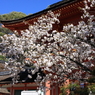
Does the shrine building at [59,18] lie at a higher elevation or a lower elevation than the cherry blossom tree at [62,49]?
higher

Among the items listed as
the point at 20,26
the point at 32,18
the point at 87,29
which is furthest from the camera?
the point at 20,26

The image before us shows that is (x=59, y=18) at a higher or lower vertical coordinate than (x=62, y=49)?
higher

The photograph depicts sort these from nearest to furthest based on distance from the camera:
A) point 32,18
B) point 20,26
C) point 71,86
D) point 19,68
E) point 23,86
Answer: point 71,86 → point 19,68 → point 32,18 → point 20,26 → point 23,86

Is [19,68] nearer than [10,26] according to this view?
Yes

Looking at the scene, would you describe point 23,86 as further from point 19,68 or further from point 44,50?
point 44,50

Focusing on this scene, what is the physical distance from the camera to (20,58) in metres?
6.37

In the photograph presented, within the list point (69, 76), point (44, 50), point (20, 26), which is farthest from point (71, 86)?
point (20, 26)

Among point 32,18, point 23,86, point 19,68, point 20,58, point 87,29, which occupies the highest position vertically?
point 32,18

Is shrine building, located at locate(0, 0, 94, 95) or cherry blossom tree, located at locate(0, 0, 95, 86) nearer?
cherry blossom tree, located at locate(0, 0, 95, 86)

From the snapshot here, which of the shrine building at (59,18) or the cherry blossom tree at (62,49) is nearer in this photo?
the cherry blossom tree at (62,49)

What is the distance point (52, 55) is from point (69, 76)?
93 cm

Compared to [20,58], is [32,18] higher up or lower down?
higher up

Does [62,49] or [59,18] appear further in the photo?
[59,18]

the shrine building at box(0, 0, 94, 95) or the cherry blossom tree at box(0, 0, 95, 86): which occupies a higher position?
the shrine building at box(0, 0, 94, 95)
